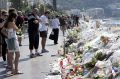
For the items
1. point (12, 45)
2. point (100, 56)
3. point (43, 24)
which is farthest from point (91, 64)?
point (43, 24)

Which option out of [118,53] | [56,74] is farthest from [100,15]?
[118,53]

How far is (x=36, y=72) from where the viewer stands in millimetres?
12992

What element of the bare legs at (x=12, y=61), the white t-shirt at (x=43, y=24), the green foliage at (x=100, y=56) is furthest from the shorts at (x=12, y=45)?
the white t-shirt at (x=43, y=24)

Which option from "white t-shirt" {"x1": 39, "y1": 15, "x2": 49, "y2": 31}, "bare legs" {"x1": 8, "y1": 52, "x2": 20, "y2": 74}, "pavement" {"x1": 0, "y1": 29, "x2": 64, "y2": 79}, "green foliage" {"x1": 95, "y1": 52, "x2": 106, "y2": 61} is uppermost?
"green foliage" {"x1": 95, "y1": 52, "x2": 106, "y2": 61}

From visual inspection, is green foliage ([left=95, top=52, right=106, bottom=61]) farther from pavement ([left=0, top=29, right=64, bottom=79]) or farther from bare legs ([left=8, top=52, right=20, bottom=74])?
bare legs ([left=8, top=52, right=20, bottom=74])

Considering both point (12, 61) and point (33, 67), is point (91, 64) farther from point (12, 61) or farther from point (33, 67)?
point (33, 67)

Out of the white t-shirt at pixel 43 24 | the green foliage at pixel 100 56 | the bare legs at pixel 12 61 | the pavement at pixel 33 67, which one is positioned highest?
the green foliage at pixel 100 56

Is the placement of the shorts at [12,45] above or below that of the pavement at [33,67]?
above

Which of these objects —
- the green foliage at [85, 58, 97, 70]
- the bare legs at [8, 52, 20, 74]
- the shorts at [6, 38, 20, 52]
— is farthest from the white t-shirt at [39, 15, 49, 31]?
the green foliage at [85, 58, 97, 70]

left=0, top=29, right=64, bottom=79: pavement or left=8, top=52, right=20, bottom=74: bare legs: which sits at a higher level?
left=8, top=52, right=20, bottom=74: bare legs

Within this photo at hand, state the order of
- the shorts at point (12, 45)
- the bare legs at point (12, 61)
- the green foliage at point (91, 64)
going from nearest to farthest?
the green foliage at point (91, 64) < the shorts at point (12, 45) < the bare legs at point (12, 61)

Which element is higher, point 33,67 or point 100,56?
point 100,56

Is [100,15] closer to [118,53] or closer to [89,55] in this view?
[89,55]

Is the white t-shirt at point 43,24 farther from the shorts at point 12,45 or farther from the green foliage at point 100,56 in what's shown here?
the green foliage at point 100,56
